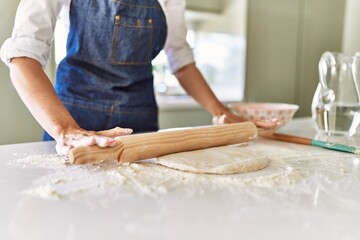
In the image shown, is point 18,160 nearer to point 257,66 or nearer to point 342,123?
point 342,123

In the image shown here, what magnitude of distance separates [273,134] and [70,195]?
550 millimetres

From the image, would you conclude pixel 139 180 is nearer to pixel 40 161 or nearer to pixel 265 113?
pixel 40 161

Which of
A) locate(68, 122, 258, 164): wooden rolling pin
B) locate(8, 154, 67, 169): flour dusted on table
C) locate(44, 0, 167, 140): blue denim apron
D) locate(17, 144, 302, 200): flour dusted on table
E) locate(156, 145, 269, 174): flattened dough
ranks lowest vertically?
locate(8, 154, 67, 169): flour dusted on table

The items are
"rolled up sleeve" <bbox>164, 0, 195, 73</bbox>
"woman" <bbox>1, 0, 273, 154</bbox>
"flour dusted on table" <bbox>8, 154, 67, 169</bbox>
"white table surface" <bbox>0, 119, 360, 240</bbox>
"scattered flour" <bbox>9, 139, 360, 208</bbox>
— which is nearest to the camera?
"white table surface" <bbox>0, 119, 360, 240</bbox>

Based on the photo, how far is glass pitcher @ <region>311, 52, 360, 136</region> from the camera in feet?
2.88

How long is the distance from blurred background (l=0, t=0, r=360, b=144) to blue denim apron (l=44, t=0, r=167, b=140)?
61 cm

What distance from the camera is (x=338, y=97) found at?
2.95 ft

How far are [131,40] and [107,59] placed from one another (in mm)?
72

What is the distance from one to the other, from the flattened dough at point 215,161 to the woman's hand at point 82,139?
85 millimetres

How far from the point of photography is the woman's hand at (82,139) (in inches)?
20.3

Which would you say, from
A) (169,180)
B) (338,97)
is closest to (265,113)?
(338,97)

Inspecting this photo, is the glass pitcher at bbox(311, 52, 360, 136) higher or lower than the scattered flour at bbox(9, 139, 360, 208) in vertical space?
higher

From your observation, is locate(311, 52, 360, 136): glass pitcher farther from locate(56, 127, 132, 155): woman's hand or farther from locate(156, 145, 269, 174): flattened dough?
locate(56, 127, 132, 155): woman's hand

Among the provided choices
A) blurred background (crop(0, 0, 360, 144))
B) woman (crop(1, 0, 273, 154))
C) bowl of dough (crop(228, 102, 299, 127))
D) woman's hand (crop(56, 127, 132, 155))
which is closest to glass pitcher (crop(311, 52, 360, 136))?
bowl of dough (crop(228, 102, 299, 127))
